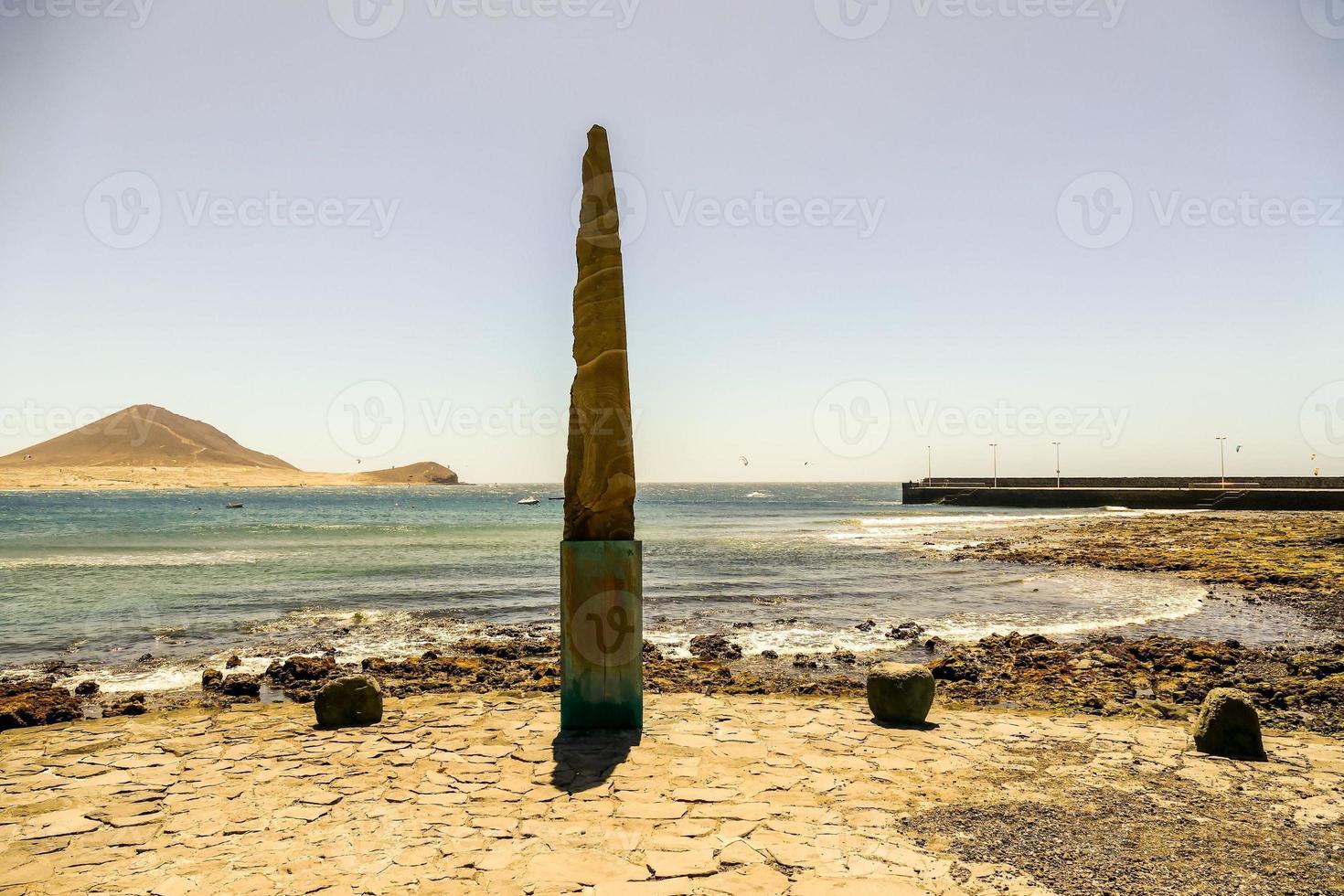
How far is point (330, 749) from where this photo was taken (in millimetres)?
7012

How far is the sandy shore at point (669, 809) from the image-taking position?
450 cm

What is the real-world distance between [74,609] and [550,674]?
13.9 metres

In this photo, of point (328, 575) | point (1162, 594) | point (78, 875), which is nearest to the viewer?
point (78, 875)

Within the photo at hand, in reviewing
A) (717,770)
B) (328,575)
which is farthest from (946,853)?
(328,575)

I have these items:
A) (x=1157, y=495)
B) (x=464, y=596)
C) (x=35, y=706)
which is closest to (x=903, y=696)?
(x=35, y=706)

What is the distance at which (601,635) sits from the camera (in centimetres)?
725

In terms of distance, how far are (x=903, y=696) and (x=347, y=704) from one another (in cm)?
560

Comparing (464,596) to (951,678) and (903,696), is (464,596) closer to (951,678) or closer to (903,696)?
(951,678)

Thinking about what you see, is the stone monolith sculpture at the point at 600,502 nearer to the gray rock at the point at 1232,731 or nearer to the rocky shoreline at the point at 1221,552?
the gray rock at the point at 1232,731

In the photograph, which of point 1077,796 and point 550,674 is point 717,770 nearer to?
point 1077,796

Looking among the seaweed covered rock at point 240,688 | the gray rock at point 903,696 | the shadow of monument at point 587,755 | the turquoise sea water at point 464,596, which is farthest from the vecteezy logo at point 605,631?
the turquoise sea water at point 464,596

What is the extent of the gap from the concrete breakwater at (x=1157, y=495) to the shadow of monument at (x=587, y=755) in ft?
195

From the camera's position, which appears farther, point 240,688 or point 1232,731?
point 240,688

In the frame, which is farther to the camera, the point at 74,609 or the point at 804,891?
the point at 74,609
